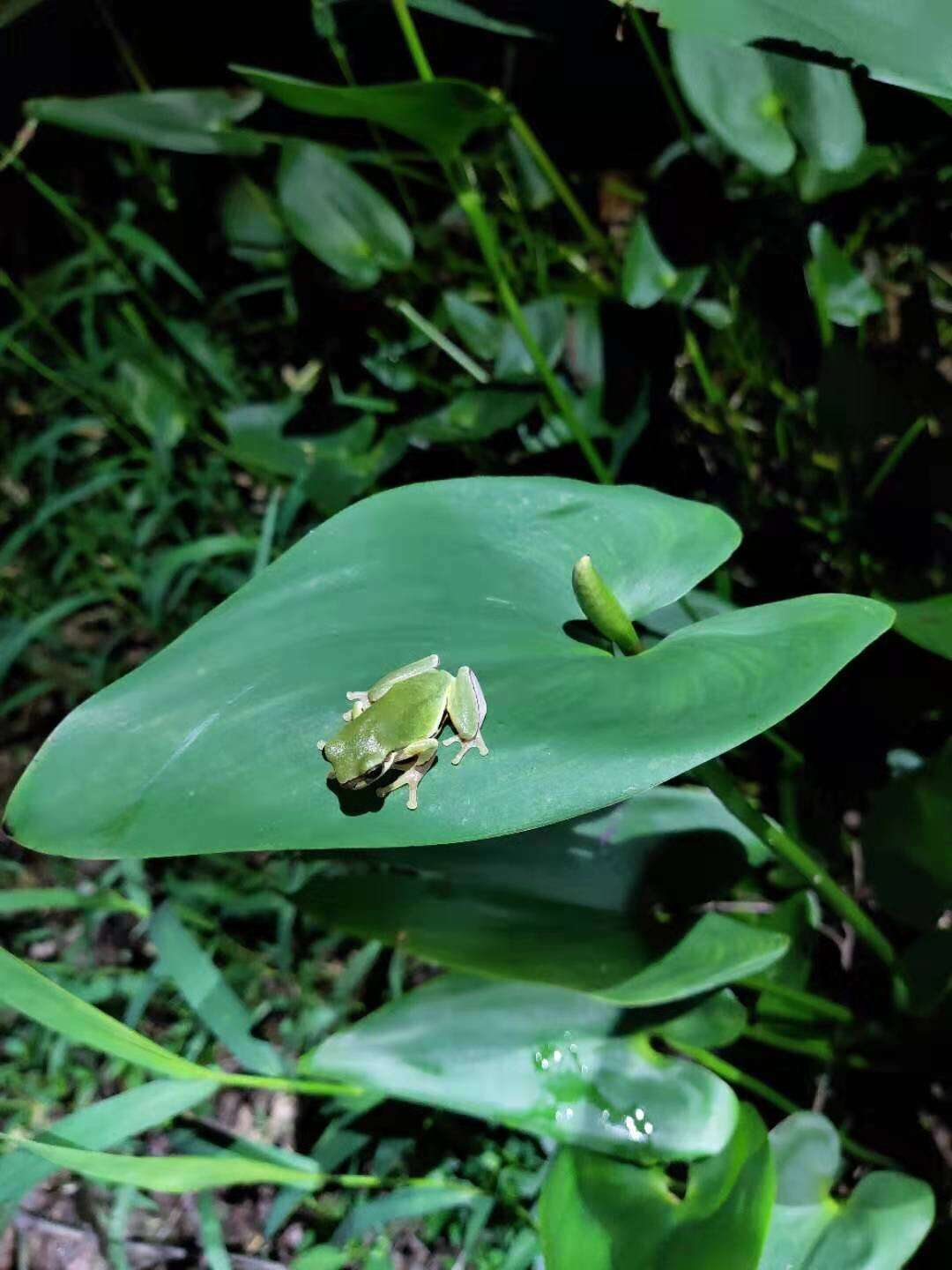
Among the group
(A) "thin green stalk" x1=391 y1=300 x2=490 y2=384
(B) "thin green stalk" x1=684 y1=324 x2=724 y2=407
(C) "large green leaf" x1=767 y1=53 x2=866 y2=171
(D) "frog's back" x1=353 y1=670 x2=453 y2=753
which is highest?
(C) "large green leaf" x1=767 y1=53 x2=866 y2=171

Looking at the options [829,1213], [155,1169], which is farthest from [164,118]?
[829,1213]

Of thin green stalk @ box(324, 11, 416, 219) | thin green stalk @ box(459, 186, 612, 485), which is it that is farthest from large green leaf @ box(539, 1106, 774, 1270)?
thin green stalk @ box(324, 11, 416, 219)

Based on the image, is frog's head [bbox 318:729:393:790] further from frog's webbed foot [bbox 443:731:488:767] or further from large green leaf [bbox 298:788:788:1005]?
large green leaf [bbox 298:788:788:1005]

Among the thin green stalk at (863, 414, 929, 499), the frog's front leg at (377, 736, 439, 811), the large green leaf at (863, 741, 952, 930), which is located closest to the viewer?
the frog's front leg at (377, 736, 439, 811)

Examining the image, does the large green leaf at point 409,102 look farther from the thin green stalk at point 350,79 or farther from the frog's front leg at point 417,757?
the frog's front leg at point 417,757

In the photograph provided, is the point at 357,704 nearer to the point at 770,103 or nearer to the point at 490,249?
the point at 490,249

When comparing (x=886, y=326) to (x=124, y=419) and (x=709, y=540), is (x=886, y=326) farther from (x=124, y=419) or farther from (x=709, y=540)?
(x=124, y=419)
